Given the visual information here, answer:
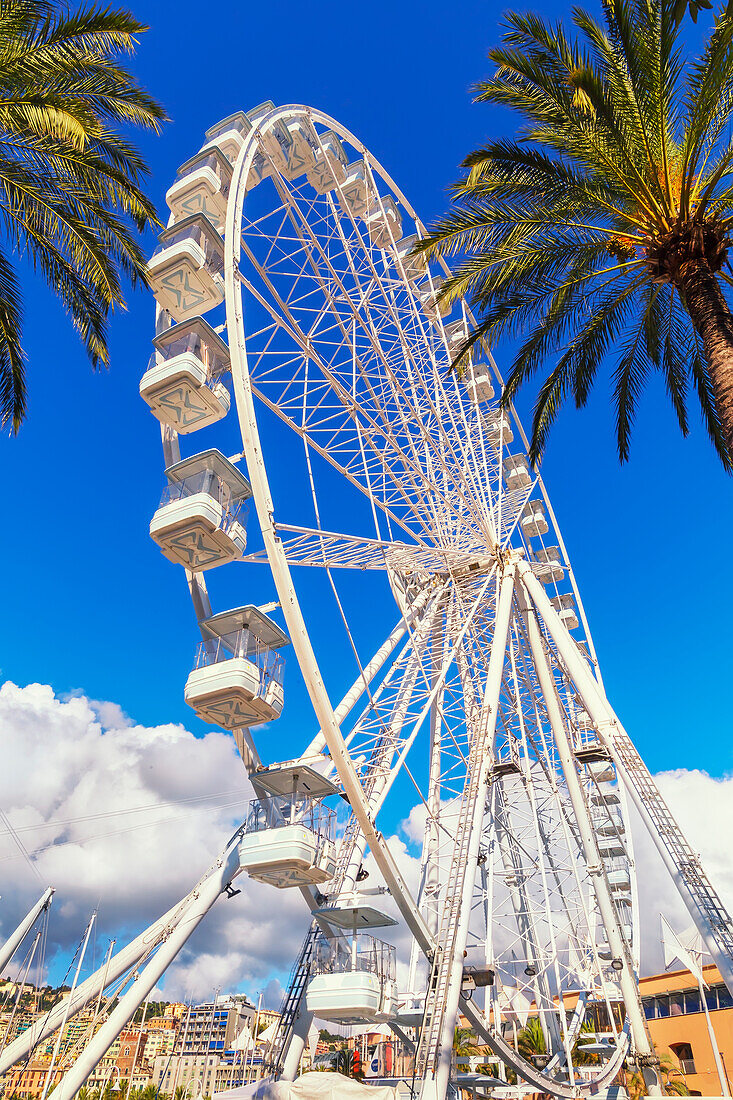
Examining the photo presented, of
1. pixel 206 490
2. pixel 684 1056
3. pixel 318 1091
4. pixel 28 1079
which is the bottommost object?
pixel 318 1091

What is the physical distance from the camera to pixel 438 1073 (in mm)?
10891

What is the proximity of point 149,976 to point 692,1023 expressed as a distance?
98.0 feet

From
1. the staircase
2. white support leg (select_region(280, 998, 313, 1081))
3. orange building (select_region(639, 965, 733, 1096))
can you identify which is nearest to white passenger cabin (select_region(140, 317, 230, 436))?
the staircase

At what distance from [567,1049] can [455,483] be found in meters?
12.4

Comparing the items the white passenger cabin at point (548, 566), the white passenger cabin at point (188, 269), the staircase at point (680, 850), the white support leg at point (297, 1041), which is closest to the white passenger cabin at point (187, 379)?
the white passenger cabin at point (188, 269)

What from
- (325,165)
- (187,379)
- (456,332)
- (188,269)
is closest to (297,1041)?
(187,379)

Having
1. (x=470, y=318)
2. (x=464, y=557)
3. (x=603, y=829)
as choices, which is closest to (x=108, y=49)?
(x=464, y=557)

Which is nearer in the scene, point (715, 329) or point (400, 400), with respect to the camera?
point (715, 329)

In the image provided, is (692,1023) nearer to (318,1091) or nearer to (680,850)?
(318,1091)

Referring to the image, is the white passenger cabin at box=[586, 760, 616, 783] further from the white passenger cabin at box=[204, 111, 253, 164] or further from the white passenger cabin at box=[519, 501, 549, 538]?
the white passenger cabin at box=[204, 111, 253, 164]

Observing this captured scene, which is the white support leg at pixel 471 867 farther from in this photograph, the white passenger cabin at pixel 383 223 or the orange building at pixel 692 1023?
the orange building at pixel 692 1023

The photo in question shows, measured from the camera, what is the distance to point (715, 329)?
9.58 meters

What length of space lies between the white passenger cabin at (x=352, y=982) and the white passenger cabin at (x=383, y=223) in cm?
1578

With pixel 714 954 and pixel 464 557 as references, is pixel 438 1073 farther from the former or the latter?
pixel 464 557
